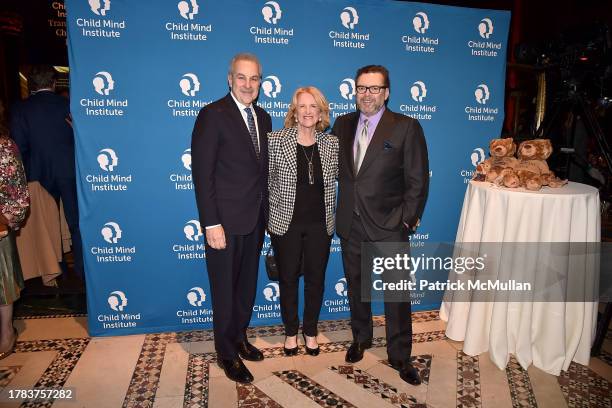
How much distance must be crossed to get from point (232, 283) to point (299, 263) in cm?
49

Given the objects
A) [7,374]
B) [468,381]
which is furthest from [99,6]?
[468,381]

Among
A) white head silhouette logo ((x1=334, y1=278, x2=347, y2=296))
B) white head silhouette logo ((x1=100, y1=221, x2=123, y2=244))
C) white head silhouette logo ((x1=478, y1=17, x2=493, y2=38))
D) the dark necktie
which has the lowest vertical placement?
white head silhouette logo ((x1=334, y1=278, x2=347, y2=296))

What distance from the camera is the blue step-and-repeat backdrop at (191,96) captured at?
2992mm

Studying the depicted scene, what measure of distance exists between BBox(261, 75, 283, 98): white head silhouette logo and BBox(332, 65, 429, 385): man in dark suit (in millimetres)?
723

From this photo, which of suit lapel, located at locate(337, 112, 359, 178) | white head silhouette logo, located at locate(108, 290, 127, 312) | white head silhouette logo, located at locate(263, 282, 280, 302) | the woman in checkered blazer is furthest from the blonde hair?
white head silhouette logo, located at locate(108, 290, 127, 312)

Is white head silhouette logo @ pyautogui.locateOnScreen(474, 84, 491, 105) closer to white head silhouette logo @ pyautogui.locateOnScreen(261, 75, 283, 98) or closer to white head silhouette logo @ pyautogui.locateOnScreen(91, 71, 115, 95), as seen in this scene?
white head silhouette logo @ pyautogui.locateOnScreen(261, 75, 283, 98)

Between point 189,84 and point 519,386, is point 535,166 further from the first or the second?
point 189,84

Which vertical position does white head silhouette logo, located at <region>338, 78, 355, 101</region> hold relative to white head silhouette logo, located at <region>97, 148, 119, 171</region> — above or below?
above

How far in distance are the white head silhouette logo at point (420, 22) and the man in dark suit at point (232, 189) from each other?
5.38ft

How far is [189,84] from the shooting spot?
3.11 metres

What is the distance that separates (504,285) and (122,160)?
10.0ft

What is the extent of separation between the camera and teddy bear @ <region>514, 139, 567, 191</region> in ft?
9.06

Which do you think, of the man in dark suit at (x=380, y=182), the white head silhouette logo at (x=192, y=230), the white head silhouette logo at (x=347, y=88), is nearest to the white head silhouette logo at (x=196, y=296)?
the white head silhouette logo at (x=192, y=230)

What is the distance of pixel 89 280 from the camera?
3.22 metres
